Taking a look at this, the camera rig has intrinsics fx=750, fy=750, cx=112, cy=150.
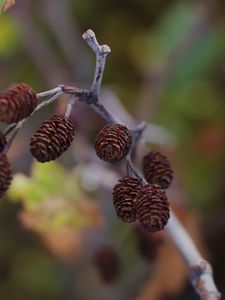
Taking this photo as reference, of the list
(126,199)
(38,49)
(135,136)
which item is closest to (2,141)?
(126,199)

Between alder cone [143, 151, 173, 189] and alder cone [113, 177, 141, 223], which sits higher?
alder cone [143, 151, 173, 189]

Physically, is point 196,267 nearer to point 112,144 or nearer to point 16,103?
point 112,144

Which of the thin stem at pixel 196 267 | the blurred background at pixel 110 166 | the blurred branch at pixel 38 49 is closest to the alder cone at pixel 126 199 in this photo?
the thin stem at pixel 196 267

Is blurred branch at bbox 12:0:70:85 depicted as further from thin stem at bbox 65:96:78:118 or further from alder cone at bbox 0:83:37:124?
alder cone at bbox 0:83:37:124

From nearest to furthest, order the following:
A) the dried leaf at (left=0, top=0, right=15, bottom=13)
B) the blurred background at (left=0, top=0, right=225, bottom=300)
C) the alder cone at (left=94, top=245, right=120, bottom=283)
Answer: the dried leaf at (left=0, top=0, right=15, bottom=13)
the alder cone at (left=94, top=245, right=120, bottom=283)
the blurred background at (left=0, top=0, right=225, bottom=300)

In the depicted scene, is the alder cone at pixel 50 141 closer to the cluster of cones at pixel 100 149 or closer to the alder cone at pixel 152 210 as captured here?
the cluster of cones at pixel 100 149

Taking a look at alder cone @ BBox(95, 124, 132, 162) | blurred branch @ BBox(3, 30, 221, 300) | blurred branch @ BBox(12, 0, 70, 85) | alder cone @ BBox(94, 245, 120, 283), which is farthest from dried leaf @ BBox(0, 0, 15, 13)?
blurred branch @ BBox(12, 0, 70, 85)

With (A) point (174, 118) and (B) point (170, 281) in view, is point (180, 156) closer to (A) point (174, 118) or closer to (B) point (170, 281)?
(A) point (174, 118)
